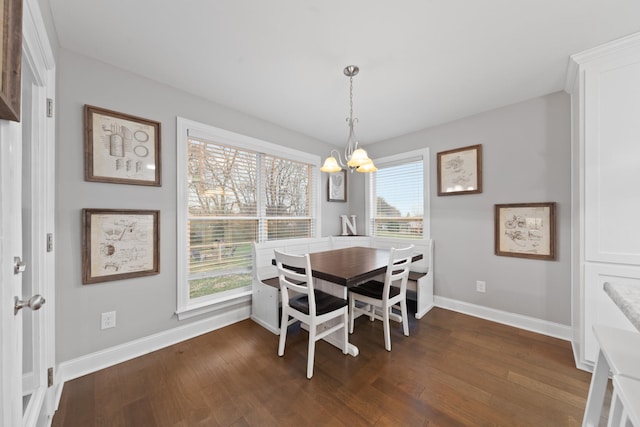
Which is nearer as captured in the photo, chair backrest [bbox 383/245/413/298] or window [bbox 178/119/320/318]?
chair backrest [bbox 383/245/413/298]

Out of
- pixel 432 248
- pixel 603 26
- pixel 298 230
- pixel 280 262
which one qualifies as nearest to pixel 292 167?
pixel 298 230

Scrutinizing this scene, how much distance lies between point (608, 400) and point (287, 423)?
Answer: 2073mm

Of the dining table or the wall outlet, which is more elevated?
the dining table

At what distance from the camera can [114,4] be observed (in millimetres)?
1430

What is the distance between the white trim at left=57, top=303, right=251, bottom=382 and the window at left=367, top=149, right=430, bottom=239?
2.45 meters

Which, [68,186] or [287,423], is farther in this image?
[68,186]

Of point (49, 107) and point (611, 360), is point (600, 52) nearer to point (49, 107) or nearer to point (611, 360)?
point (611, 360)

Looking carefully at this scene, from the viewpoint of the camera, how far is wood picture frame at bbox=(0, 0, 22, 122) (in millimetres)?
658

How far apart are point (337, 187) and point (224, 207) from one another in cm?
196

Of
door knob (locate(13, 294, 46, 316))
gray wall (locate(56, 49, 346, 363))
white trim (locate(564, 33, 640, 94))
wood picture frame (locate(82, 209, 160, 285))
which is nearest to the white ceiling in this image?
white trim (locate(564, 33, 640, 94))

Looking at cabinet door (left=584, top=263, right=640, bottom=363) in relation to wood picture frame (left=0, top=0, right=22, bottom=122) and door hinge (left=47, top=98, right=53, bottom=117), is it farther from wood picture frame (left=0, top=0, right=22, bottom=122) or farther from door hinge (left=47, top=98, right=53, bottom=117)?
door hinge (left=47, top=98, right=53, bottom=117)

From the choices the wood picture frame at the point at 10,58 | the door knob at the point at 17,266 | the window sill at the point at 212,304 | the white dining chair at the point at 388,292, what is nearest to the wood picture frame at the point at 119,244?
the window sill at the point at 212,304

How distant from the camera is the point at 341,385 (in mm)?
1727

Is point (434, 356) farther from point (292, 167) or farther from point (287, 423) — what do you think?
point (292, 167)
